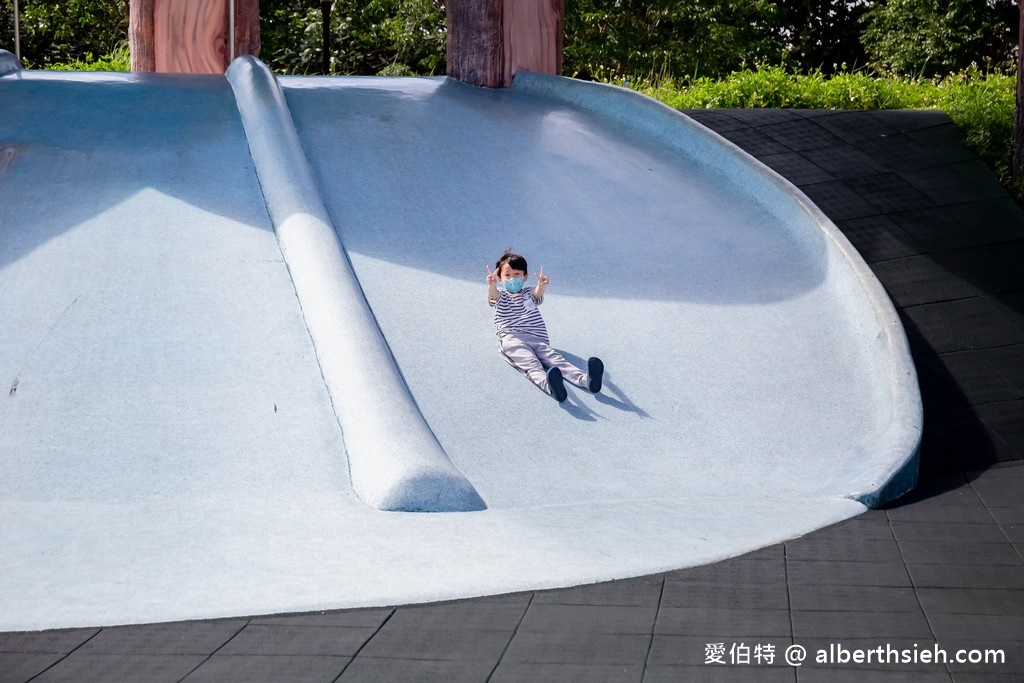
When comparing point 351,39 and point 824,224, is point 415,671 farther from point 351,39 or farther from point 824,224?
point 351,39

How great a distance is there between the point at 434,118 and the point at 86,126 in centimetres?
268

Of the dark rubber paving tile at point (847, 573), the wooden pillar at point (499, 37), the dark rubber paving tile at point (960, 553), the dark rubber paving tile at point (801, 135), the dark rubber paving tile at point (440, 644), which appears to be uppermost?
the wooden pillar at point (499, 37)

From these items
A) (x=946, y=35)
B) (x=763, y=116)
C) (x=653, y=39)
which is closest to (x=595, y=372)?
(x=763, y=116)

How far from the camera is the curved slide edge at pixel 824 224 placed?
5.09 m

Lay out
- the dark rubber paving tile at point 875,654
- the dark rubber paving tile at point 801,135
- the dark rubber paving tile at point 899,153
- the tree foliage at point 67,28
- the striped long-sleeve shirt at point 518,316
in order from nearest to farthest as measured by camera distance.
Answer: the dark rubber paving tile at point 875,654
the striped long-sleeve shirt at point 518,316
the dark rubber paving tile at point 899,153
the dark rubber paving tile at point 801,135
the tree foliage at point 67,28

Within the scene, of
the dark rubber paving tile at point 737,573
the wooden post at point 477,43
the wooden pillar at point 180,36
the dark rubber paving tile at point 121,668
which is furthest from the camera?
the wooden pillar at point 180,36

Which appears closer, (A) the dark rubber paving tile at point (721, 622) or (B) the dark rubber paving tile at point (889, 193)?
(A) the dark rubber paving tile at point (721, 622)

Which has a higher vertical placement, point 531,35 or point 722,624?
point 531,35

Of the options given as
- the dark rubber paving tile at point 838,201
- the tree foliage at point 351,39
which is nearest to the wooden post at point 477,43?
the dark rubber paving tile at point 838,201

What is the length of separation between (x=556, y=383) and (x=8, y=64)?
6660 millimetres

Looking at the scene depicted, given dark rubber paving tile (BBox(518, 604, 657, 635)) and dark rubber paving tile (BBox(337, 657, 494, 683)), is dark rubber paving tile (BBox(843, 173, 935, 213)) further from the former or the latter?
dark rubber paving tile (BBox(337, 657, 494, 683))

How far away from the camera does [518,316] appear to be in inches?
231

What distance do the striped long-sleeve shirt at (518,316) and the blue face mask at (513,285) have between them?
3 cm

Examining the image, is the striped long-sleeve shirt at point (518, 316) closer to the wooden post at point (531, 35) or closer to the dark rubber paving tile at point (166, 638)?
the dark rubber paving tile at point (166, 638)
